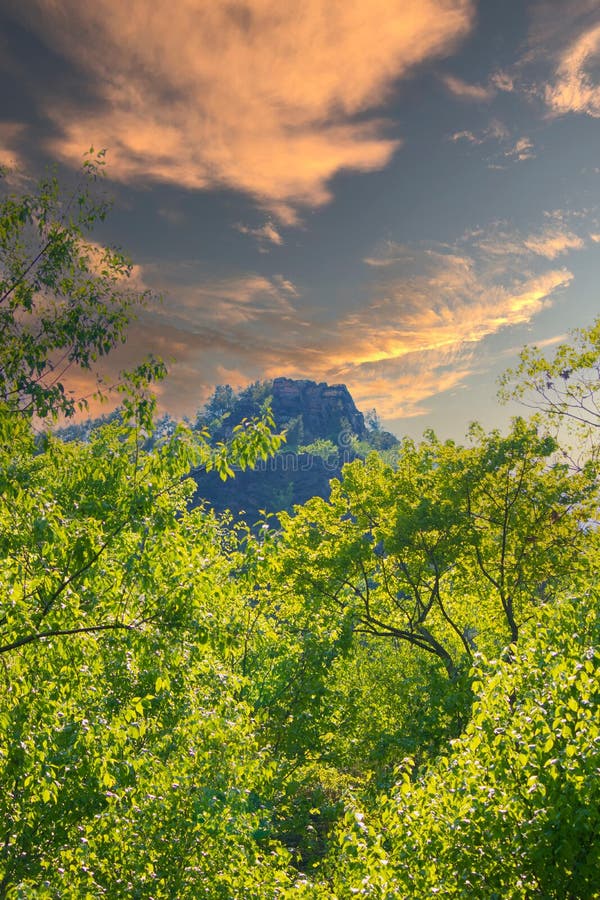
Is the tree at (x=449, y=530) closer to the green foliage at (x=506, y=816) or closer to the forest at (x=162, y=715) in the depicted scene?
the forest at (x=162, y=715)

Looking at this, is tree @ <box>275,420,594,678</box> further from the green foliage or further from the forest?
the green foliage

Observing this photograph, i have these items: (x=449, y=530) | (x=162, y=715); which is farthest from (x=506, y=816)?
(x=449, y=530)

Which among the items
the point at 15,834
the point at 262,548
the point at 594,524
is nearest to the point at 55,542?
the point at 262,548

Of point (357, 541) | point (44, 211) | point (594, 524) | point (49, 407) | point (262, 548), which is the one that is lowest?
point (262, 548)

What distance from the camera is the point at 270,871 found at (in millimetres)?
10695

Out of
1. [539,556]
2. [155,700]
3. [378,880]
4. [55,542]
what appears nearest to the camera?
[378,880]

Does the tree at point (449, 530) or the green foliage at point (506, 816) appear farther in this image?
the tree at point (449, 530)

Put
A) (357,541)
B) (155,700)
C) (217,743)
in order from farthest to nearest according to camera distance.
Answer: (357,541), (155,700), (217,743)

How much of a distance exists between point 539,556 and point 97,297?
18743 mm

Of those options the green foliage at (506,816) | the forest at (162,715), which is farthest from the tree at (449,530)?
the green foliage at (506,816)

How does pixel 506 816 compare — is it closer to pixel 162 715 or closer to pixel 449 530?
pixel 162 715

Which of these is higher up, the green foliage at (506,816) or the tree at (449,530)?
the tree at (449,530)

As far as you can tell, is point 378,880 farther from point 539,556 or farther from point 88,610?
point 539,556

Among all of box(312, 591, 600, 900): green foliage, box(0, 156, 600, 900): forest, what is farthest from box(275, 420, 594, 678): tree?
box(312, 591, 600, 900): green foliage
